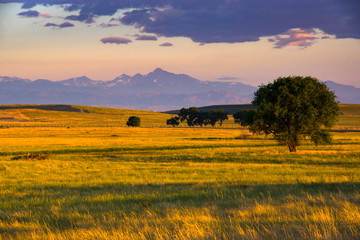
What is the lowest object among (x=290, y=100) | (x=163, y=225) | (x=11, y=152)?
(x=11, y=152)

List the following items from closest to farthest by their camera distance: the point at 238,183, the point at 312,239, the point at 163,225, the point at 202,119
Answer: the point at 312,239 → the point at 163,225 → the point at 238,183 → the point at 202,119

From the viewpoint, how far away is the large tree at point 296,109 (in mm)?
40750

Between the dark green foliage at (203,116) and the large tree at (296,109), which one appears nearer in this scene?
the large tree at (296,109)

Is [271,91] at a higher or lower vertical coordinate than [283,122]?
higher

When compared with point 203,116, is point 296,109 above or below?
above

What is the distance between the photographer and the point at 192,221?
8.90 metres

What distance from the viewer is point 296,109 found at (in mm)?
41094

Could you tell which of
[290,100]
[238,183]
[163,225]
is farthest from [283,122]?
[163,225]

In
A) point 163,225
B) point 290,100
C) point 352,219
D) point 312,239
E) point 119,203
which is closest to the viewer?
point 312,239

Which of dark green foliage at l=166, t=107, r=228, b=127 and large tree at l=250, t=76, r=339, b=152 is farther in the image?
dark green foliage at l=166, t=107, r=228, b=127

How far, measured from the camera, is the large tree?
4075cm

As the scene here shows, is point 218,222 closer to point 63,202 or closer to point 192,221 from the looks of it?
point 192,221

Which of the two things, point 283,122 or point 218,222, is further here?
point 283,122

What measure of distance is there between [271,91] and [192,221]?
119 feet
